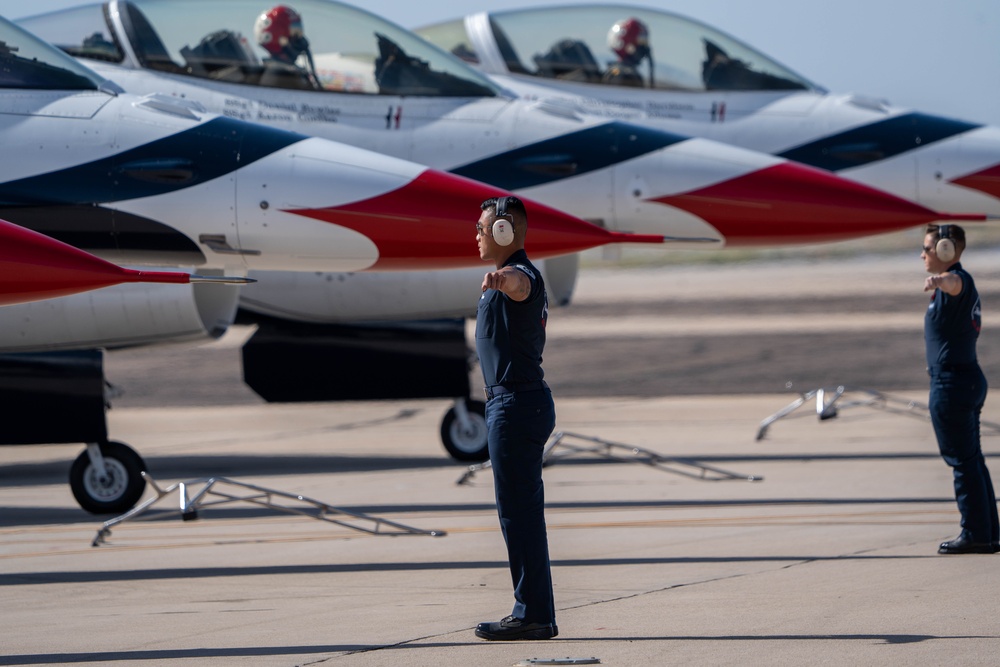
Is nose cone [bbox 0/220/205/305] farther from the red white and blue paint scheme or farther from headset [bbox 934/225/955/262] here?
the red white and blue paint scheme

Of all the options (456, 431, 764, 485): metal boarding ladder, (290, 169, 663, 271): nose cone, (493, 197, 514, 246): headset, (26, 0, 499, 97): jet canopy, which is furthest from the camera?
(26, 0, 499, 97): jet canopy

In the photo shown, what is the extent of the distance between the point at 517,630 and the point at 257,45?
25.3ft

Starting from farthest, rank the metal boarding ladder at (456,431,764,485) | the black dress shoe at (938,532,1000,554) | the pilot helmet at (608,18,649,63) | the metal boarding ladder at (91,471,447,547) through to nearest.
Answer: the pilot helmet at (608,18,649,63)
the metal boarding ladder at (456,431,764,485)
the metal boarding ladder at (91,471,447,547)
the black dress shoe at (938,532,1000,554)

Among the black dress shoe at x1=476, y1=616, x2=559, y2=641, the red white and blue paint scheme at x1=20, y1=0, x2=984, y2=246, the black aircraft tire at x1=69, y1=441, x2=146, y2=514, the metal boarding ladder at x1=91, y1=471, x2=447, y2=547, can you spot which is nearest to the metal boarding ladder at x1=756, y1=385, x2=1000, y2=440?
the red white and blue paint scheme at x1=20, y1=0, x2=984, y2=246

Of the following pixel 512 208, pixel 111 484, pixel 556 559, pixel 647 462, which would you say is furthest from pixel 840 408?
pixel 512 208

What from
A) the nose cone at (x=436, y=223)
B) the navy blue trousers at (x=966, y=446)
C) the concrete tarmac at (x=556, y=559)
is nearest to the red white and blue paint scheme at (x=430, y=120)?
the concrete tarmac at (x=556, y=559)

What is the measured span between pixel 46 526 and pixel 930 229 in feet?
22.5

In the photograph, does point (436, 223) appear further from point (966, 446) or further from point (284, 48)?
point (966, 446)

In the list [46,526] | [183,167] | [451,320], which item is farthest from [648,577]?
[451,320]

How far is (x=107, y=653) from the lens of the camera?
6695mm

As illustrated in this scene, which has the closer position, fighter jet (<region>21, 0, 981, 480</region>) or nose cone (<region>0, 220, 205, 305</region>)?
nose cone (<region>0, 220, 205, 305</region>)

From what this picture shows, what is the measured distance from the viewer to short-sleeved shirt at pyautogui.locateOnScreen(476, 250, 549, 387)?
6598 millimetres

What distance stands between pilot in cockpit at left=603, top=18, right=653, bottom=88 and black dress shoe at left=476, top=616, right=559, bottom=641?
959 cm

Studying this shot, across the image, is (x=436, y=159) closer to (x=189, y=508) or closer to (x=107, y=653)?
(x=189, y=508)
